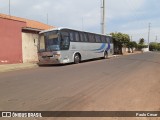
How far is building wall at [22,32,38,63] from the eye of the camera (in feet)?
79.8

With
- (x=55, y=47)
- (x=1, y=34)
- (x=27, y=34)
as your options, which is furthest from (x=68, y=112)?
(x=27, y=34)

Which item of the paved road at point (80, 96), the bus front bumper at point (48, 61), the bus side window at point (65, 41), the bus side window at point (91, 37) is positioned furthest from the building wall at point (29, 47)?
the paved road at point (80, 96)

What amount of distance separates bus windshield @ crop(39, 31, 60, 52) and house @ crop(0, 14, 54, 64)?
106 inches

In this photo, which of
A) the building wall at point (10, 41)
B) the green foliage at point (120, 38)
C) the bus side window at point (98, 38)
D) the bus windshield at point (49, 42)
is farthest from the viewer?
the green foliage at point (120, 38)

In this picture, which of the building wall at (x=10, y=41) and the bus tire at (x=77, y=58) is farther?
the bus tire at (x=77, y=58)

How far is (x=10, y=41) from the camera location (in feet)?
73.0

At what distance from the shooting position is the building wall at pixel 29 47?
24.3 metres

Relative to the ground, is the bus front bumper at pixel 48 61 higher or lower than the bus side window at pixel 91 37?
lower

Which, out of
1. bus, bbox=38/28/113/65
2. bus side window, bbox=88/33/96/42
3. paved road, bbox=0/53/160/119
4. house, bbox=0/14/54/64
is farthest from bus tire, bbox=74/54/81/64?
paved road, bbox=0/53/160/119

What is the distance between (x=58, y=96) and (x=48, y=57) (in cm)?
1296

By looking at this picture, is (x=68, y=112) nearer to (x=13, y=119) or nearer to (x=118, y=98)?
(x=13, y=119)

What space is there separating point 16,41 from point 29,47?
2.27 meters

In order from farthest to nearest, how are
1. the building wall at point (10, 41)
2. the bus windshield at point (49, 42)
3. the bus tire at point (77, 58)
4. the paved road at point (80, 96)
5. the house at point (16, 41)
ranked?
the bus tire at point (77, 58)
the house at point (16, 41)
the building wall at point (10, 41)
the bus windshield at point (49, 42)
the paved road at point (80, 96)

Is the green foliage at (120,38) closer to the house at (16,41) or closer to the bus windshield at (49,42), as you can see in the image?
the house at (16,41)
